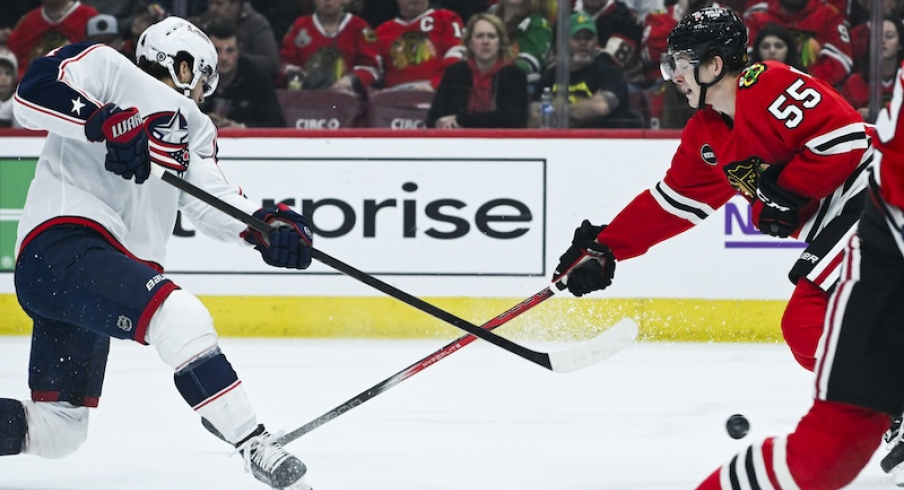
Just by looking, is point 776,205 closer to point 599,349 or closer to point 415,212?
point 599,349

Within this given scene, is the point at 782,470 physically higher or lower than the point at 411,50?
lower

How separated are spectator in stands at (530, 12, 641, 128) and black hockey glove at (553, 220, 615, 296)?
2179 mm

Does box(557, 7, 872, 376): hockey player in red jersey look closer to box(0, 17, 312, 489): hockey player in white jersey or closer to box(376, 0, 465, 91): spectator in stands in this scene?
box(0, 17, 312, 489): hockey player in white jersey

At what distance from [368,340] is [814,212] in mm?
2685

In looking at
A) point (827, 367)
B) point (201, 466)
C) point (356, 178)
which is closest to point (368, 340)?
point (356, 178)

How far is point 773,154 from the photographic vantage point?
2.76 m

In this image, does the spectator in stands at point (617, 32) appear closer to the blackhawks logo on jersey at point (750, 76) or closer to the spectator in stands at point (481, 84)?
the spectator in stands at point (481, 84)

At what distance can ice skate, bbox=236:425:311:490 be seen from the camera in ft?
7.91

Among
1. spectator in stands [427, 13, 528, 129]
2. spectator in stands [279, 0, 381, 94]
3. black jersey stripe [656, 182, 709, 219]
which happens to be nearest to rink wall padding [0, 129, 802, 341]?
spectator in stands [427, 13, 528, 129]

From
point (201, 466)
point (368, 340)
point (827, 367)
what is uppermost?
point (827, 367)

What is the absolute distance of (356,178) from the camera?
5203 mm

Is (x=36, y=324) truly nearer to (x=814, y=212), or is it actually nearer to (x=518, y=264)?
(x=814, y=212)

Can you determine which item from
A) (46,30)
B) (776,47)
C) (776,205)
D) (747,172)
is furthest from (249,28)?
(776,205)

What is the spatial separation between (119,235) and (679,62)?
129 cm
